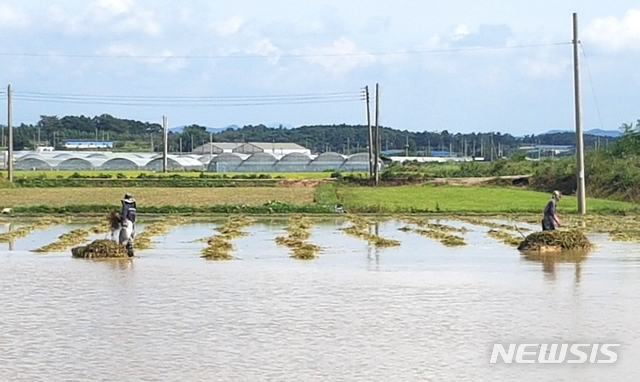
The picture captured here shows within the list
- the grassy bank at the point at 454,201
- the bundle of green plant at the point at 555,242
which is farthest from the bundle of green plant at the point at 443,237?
the grassy bank at the point at 454,201

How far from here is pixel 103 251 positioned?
63.1 feet

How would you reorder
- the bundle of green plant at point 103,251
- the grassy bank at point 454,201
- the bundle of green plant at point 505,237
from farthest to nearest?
1. the grassy bank at point 454,201
2. the bundle of green plant at point 505,237
3. the bundle of green plant at point 103,251

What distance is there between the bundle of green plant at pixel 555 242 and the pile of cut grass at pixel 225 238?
6033 mm

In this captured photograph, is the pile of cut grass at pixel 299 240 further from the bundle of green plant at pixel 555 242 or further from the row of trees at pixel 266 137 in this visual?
the row of trees at pixel 266 137

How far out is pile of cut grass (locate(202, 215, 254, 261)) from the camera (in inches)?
798

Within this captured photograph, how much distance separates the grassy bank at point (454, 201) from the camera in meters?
37.4

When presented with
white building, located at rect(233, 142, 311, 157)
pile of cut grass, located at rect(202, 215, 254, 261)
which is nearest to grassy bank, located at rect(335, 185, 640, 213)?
pile of cut grass, located at rect(202, 215, 254, 261)

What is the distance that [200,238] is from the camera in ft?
82.9

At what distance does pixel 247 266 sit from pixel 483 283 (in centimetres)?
469

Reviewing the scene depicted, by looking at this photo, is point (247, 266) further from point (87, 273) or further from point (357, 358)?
point (357, 358)

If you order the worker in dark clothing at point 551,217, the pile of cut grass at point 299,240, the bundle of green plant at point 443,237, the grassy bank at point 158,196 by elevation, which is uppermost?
the worker in dark clothing at point 551,217

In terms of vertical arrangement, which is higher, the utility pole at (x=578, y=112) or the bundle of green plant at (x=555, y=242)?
the utility pole at (x=578, y=112)

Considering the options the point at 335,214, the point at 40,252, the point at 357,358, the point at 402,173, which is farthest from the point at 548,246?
the point at 402,173

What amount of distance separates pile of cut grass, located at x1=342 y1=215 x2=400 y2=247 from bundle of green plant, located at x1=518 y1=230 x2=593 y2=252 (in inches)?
140
